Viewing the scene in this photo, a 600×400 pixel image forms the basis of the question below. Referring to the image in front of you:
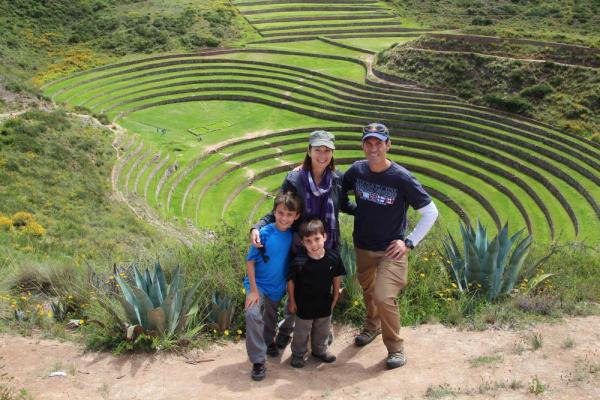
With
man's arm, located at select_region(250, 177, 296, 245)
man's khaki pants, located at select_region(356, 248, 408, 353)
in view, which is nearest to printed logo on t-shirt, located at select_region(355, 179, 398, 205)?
man's khaki pants, located at select_region(356, 248, 408, 353)

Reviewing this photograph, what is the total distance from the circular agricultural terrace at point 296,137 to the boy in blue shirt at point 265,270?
13074mm

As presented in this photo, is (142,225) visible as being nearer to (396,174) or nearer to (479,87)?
(396,174)

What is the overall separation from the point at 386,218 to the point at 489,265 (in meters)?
2.01

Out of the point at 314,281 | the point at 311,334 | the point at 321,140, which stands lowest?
the point at 311,334

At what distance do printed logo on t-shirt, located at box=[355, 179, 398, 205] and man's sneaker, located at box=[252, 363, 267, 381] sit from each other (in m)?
1.95

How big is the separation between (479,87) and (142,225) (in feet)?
64.0

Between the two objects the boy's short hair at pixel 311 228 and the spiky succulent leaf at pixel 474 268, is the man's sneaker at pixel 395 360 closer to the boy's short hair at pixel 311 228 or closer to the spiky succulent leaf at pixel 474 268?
the boy's short hair at pixel 311 228

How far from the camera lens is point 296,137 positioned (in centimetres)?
2756

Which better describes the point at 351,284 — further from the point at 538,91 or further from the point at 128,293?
the point at 538,91

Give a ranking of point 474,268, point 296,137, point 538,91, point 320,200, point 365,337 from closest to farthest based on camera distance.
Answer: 1. point 320,200
2. point 365,337
3. point 474,268
4. point 538,91
5. point 296,137

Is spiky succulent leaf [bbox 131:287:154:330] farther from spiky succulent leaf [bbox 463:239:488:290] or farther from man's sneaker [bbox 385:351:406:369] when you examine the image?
spiky succulent leaf [bbox 463:239:488:290]

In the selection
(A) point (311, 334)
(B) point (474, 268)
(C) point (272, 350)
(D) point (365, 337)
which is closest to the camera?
(A) point (311, 334)

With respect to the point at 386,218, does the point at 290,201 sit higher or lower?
higher

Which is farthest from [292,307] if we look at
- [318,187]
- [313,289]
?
[318,187]
